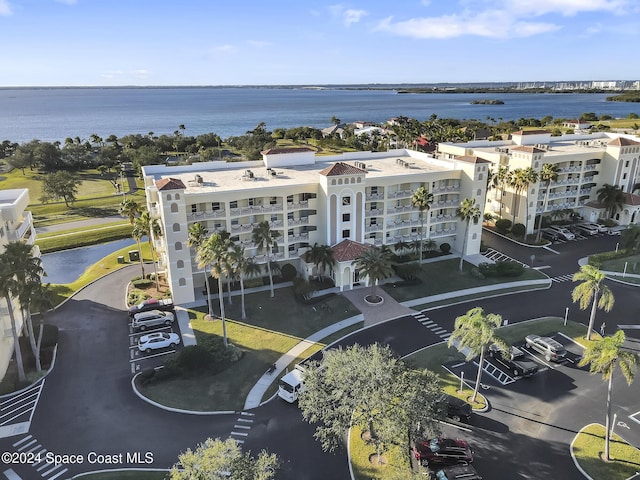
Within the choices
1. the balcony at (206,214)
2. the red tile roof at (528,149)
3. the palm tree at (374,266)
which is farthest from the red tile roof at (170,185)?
the red tile roof at (528,149)

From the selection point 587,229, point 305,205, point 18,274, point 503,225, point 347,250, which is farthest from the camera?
point 587,229

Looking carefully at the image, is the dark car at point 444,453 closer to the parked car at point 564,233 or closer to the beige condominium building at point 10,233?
the beige condominium building at point 10,233

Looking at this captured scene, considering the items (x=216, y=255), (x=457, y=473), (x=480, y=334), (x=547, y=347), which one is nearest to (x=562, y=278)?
(x=547, y=347)

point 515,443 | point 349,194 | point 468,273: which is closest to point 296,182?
point 349,194

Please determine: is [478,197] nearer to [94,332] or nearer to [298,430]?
[298,430]

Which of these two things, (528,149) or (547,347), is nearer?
(547,347)

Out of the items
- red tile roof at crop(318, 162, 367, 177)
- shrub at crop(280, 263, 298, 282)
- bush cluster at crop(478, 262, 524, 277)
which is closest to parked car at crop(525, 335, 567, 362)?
bush cluster at crop(478, 262, 524, 277)

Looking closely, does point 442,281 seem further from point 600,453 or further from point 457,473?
point 457,473
